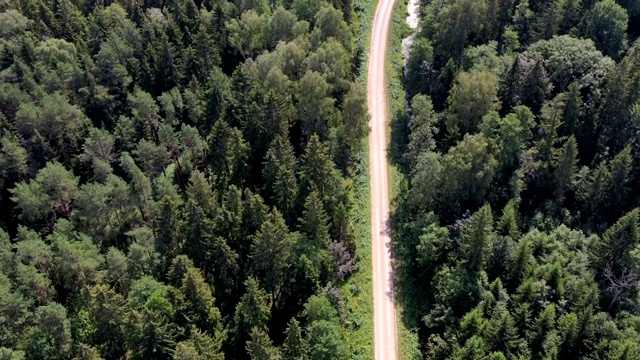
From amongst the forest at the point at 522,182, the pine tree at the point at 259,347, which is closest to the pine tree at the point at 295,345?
the pine tree at the point at 259,347

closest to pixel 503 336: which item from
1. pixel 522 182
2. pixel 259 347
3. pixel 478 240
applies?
pixel 478 240

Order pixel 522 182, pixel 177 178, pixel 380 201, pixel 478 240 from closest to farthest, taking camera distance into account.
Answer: pixel 478 240, pixel 522 182, pixel 380 201, pixel 177 178

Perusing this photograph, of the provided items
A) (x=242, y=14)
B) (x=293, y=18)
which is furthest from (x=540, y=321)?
(x=242, y=14)

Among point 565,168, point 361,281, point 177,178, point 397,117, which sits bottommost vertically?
point 361,281

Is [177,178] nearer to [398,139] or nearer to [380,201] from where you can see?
[380,201]

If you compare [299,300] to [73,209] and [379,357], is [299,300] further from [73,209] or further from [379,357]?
[73,209]

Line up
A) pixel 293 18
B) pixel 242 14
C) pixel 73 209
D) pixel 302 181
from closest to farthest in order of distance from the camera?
pixel 302 181 → pixel 73 209 → pixel 293 18 → pixel 242 14

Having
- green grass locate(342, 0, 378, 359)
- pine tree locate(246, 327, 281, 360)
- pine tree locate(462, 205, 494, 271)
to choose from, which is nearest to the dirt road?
green grass locate(342, 0, 378, 359)
